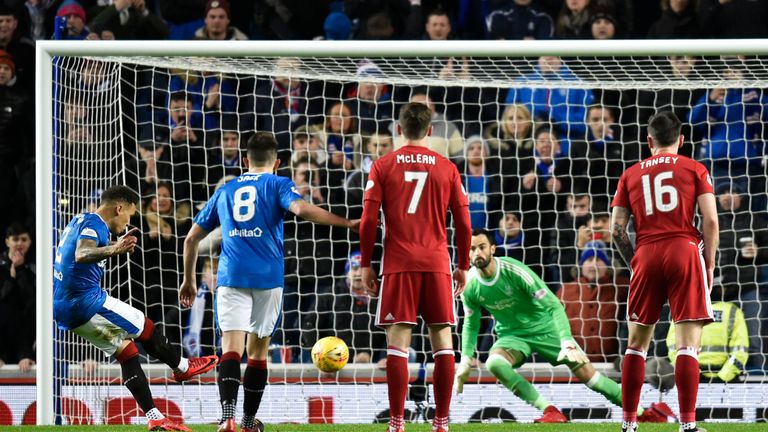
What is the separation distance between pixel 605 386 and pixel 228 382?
378 centimetres

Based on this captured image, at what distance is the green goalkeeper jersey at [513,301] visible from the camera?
9.59m

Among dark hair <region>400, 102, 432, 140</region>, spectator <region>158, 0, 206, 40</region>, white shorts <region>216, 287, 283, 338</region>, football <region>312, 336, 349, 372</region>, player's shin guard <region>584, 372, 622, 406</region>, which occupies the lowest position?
player's shin guard <region>584, 372, 622, 406</region>

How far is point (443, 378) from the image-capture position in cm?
666

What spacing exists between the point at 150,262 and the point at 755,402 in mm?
5640

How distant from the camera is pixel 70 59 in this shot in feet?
32.7

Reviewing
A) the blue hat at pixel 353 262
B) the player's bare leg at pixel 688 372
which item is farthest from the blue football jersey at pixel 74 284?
the player's bare leg at pixel 688 372

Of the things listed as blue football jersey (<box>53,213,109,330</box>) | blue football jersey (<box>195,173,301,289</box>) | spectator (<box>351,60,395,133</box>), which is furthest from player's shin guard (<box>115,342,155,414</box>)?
spectator (<box>351,60,395,133</box>)

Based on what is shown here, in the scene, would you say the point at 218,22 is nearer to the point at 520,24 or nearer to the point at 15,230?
the point at 15,230

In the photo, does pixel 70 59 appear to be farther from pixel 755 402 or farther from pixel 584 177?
pixel 755 402

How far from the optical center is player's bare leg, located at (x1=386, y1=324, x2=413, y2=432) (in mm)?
6555

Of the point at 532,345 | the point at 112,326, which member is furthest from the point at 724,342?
the point at 112,326

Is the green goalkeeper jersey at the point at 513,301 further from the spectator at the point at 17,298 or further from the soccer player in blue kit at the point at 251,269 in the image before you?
the spectator at the point at 17,298

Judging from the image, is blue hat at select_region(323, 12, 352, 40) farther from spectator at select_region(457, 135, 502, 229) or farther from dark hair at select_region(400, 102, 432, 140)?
dark hair at select_region(400, 102, 432, 140)

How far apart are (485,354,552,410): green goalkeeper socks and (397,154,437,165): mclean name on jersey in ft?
10.8
